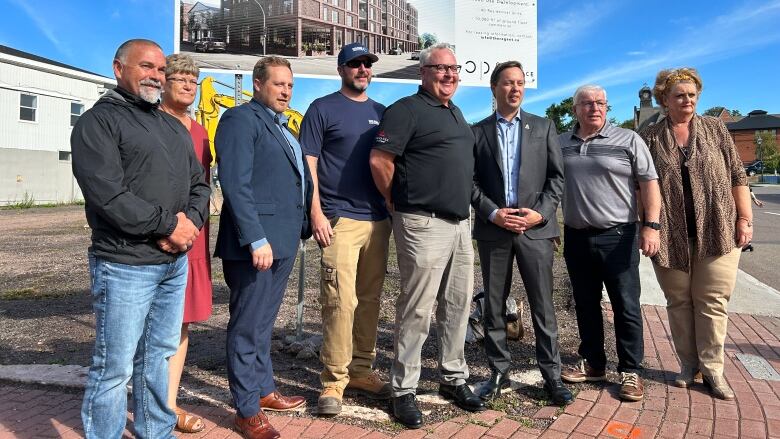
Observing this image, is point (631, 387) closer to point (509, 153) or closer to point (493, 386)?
point (493, 386)

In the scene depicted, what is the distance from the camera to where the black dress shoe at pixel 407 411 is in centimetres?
312

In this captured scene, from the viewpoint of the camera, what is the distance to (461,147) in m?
3.30

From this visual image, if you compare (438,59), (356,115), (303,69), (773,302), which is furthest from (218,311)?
(773,302)

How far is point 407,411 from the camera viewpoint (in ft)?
10.4

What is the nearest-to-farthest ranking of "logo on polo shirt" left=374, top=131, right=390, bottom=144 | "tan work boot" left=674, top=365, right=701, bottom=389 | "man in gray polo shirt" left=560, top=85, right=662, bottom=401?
1. "logo on polo shirt" left=374, top=131, right=390, bottom=144
2. "man in gray polo shirt" left=560, top=85, right=662, bottom=401
3. "tan work boot" left=674, top=365, right=701, bottom=389

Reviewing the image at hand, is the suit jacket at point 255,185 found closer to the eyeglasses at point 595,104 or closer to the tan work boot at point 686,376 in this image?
the eyeglasses at point 595,104

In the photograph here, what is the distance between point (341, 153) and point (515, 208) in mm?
1169

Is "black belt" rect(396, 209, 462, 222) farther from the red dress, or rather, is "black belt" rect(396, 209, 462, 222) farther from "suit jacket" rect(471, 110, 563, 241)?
the red dress

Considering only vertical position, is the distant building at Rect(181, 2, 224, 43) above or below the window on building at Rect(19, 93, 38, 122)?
below

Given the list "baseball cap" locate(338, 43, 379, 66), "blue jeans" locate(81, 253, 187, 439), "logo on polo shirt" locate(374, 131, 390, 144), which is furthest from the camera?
"baseball cap" locate(338, 43, 379, 66)

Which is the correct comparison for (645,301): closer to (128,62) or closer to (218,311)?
(218,311)

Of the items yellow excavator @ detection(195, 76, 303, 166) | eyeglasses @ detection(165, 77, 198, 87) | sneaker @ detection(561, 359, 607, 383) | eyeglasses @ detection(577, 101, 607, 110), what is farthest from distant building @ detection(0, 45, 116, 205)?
eyeglasses @ detection(577, 101, 607, 110)

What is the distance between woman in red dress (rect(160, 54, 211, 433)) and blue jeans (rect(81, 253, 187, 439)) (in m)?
0.33

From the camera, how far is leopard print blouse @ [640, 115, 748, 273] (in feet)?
11.8
